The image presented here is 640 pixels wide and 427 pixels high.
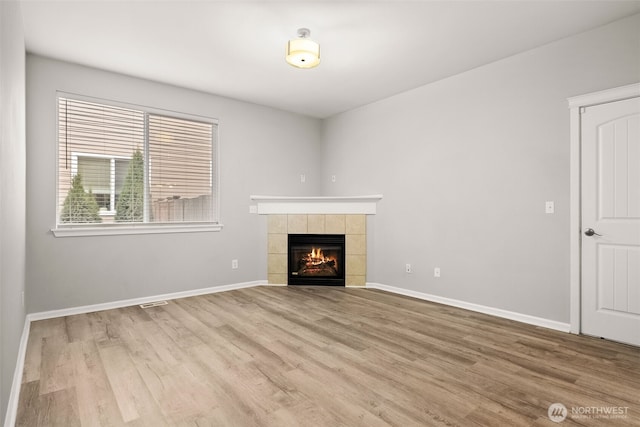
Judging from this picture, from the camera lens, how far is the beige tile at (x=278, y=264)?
514cm

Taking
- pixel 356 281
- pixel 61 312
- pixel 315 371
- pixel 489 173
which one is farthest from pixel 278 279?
pixel 489 173

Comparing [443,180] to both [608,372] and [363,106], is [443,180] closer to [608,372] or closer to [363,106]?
[363,106]

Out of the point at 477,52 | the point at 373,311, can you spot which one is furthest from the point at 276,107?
the point at 373,311

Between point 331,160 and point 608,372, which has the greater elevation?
point 331,160

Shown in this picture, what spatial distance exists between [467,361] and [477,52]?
2.95m

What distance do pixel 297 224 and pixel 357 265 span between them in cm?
109

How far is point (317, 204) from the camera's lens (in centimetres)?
512

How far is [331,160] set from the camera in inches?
230

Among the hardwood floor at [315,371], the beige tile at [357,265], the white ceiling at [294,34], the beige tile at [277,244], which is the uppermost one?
the white ceiling at [294,34]

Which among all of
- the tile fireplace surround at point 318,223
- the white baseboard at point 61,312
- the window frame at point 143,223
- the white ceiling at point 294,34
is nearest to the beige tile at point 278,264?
the tile fireplace surround at point 318,223

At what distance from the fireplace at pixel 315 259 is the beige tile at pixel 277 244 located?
0.26 ft

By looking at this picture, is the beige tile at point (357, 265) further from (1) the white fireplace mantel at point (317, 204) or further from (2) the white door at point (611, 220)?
(2) the white door at point (611, 220)

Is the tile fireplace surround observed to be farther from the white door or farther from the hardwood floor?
the white door

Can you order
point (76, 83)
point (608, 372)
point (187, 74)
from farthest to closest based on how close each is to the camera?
point (187, 74)
point (76, 83)
point (608, 372)
